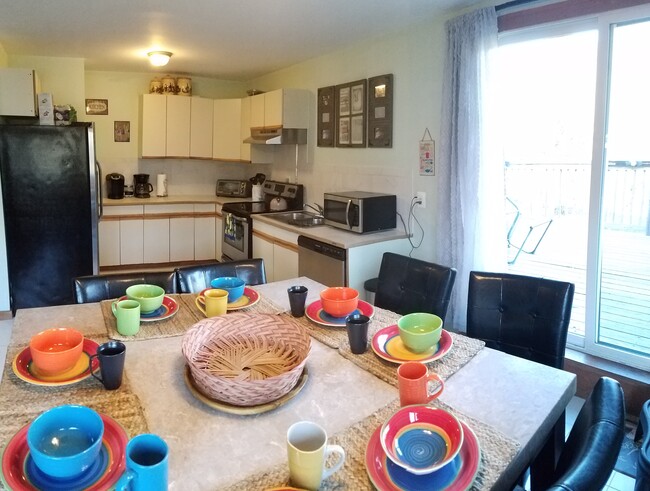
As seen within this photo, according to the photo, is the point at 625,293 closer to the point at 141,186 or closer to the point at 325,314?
the point at 325,314

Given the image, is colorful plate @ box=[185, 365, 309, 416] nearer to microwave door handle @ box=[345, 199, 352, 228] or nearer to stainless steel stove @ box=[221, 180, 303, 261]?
microwave door handle @ box=[345, 199, 352, 228]

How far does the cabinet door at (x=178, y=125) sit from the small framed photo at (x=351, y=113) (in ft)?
6.92

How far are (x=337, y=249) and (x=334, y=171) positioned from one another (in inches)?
49.9

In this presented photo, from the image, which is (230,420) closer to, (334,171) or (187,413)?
(187,413)

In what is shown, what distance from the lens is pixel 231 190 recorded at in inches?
233

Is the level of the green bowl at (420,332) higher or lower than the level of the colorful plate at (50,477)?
higher

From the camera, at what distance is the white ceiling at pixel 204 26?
304 centimetres

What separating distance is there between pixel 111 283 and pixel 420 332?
54.6 inches

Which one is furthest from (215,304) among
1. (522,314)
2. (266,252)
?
(266,252)

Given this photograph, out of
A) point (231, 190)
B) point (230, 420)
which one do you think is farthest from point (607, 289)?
point (231, 190)

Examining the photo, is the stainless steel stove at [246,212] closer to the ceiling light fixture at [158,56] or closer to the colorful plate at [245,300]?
the ceiling light fixture at [158,56]

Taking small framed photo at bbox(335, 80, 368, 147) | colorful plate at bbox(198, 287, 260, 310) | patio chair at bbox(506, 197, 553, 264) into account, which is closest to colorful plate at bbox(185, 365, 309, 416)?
colorful plate at bbox(198, 287, 260, 310)

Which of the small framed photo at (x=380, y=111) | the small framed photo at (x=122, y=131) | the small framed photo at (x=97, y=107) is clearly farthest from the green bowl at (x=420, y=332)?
the small framed photo at (x=97, y=107)

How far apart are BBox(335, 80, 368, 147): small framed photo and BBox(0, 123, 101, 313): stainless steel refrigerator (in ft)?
6.77
